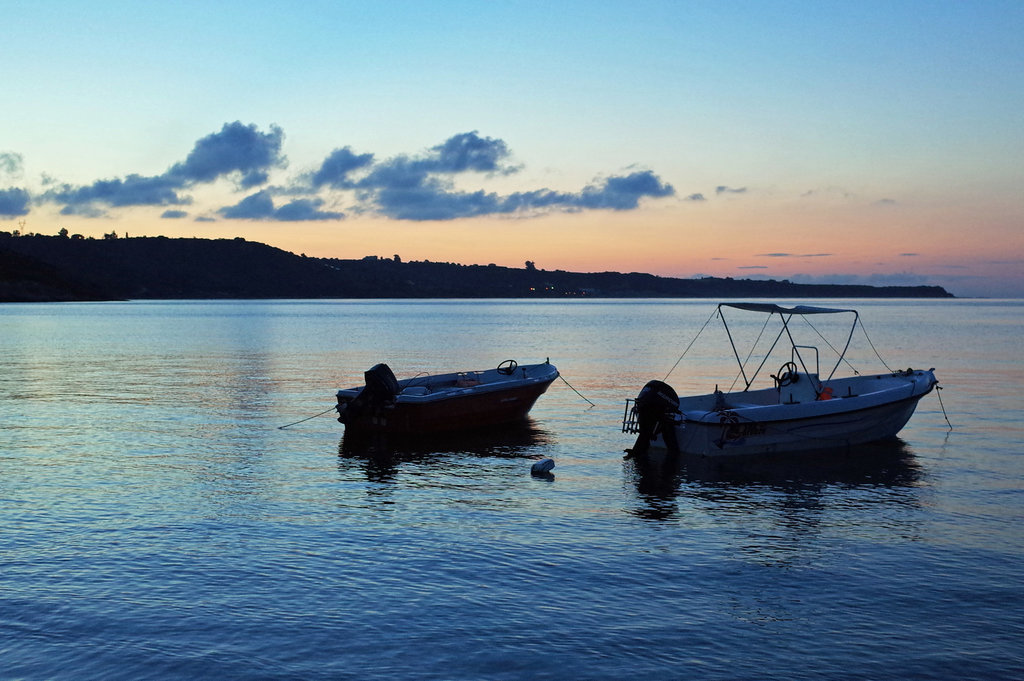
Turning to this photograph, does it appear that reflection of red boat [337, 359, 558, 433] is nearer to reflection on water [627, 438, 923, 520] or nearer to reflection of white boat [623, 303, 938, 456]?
reflection of white boat [623, 303, 938, 456]

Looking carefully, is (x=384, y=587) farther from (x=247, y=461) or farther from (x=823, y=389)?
(x=823, y=389)

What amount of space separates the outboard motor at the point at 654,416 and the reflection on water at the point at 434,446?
2.48m

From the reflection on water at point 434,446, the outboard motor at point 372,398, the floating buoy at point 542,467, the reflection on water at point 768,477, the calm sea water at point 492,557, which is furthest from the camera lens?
the outboard motor at point 372,398

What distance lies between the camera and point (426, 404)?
891 inches

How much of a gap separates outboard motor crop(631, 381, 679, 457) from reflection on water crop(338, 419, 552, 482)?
2.48 m

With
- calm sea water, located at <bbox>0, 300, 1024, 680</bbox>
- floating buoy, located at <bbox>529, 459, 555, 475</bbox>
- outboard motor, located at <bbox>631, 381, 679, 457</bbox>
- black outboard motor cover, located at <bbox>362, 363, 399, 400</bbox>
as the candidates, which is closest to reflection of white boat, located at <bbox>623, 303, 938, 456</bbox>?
outboard motor, located at <bbox>631, 381, 679, 457</bbox>

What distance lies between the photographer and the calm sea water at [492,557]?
8602mm

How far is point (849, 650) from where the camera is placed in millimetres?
8766

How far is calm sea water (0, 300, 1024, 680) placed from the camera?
8602 mm

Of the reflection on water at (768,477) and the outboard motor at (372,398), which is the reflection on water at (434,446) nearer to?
the outboard motor at (372,398)

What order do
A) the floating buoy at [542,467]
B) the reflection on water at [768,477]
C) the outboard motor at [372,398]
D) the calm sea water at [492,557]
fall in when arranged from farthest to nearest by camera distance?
the outboard motor at [372,398] < the floating buoy at [542,467] < the reflection on water at [768,477] < the calm sea water at [492,557]

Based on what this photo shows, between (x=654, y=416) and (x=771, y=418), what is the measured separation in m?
2.67

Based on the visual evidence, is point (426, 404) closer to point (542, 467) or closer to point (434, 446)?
point (434, 446)

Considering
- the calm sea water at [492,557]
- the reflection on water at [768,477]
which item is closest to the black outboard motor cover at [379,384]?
the calm sea water at [492,557]
